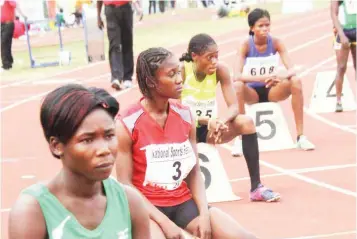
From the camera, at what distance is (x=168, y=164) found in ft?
15.9

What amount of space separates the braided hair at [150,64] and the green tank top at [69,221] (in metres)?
1.93

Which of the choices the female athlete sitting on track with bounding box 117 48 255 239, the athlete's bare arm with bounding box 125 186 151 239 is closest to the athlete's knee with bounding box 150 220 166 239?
the female athlete sitting on track with bounding box 117 48 255 239

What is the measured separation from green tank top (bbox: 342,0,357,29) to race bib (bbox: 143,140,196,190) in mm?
6324

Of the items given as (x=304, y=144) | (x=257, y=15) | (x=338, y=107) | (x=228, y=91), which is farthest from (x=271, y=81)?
(x=338, y=107)

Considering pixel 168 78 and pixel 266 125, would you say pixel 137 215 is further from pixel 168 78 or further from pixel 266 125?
pixel 266 125

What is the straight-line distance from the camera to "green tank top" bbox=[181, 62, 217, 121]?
7156 mm

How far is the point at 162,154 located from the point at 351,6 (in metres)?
6.46

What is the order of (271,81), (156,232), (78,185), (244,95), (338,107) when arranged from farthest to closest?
(338,107) < (244,95) < (271,81) < (156,232) < (78,185)

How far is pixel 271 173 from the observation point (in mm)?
8336

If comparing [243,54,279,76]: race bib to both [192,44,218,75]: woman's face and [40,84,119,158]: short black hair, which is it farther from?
[40,84,119,158]: short black hair

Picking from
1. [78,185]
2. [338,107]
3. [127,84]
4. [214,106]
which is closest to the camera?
[78,185]

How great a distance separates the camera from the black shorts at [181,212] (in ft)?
15.8

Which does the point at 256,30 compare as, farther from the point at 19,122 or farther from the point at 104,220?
the point at 104,220

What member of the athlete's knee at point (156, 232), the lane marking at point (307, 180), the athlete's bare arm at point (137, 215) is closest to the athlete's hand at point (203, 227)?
the athlete's knee at point (156, 232)
